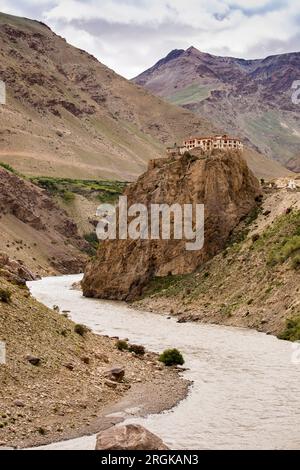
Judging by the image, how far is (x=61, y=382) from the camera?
31328mm

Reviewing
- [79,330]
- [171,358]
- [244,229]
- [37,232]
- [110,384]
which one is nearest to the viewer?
[110,384]

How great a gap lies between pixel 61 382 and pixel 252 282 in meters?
32.9

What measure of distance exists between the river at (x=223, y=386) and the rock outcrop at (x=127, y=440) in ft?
10.9

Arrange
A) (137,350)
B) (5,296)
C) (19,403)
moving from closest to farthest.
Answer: (19,403)
(5,296)
(137,350)

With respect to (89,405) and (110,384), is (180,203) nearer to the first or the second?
(110,384)

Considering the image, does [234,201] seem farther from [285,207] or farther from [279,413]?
[279,413]

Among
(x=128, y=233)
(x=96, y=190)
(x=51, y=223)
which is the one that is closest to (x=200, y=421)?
(x=128, y=233)

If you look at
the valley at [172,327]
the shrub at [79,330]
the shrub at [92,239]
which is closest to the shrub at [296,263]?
the valley at [172,327]

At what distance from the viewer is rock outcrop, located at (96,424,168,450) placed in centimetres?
2091

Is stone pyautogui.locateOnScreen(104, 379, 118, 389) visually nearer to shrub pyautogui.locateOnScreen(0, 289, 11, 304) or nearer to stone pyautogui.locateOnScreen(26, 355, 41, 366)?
stone pyautogui.locateOnScreen(26, 355, 41, 366)

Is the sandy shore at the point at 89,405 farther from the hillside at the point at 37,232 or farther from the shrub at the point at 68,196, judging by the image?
the shrub at the point at 68,196

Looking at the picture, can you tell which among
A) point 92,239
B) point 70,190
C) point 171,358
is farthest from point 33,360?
point 70,190

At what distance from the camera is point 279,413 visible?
2962 cm

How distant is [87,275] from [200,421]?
58.4 metres
